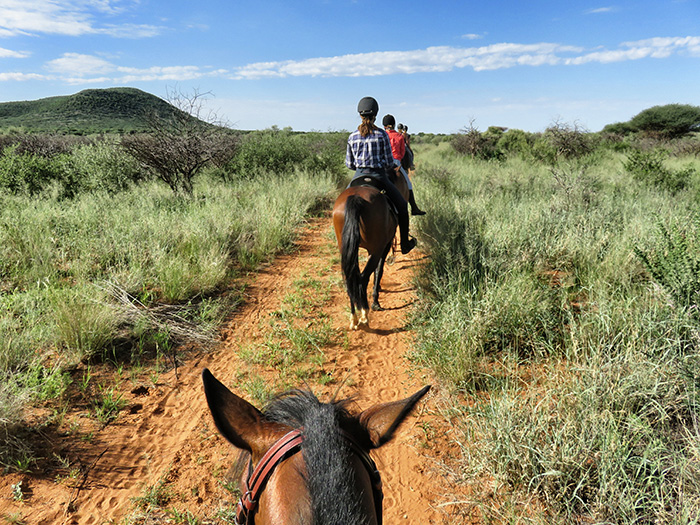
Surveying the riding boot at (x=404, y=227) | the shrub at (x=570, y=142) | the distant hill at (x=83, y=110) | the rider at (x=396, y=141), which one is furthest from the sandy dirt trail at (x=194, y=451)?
the distant hill at (x=83, y=110)

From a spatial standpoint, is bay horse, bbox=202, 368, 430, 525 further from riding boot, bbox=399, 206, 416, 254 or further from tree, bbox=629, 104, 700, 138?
tree, bbox=629, 104, 700, 138

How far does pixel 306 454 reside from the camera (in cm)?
98

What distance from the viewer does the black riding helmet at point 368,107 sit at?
4.77m

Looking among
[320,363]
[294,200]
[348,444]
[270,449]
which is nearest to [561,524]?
[348,444]

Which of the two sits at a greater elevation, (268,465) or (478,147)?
(478,147)

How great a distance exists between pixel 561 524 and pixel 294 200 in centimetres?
926

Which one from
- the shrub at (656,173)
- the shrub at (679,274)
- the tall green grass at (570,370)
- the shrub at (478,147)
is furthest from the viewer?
the shrub at (478,147)

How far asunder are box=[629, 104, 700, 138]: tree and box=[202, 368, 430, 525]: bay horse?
35446 millimetres

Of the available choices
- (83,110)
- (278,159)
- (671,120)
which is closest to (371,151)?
(278,159)

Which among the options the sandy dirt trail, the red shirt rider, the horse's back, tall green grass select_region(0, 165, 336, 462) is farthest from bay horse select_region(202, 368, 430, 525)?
the red shirt rider

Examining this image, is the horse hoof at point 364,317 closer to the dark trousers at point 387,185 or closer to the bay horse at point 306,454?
the dark trousers at point 387,185

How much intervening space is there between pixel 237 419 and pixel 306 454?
381 mm

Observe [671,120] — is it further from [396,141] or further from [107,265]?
[107,265]

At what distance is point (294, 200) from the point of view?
1010cm
